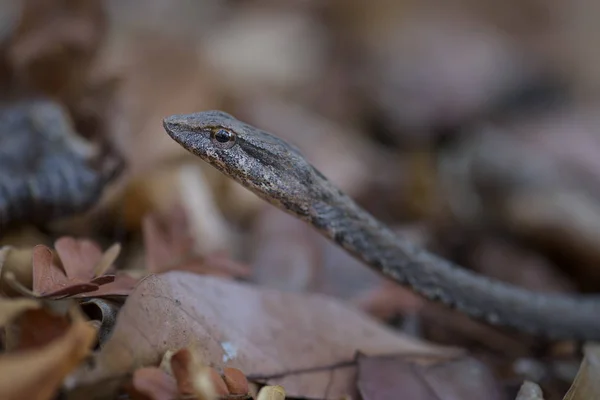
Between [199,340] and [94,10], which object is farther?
[94,10]

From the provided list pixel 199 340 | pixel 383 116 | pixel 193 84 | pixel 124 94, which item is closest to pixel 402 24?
pixel 383 116

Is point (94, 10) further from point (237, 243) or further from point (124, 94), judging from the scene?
point (237, 243)

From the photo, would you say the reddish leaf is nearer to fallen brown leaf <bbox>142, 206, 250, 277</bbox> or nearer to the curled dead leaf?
the curled dead leaf

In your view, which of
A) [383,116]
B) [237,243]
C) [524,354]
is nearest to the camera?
[524,354]

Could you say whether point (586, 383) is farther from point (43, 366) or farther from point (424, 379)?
point (43, 366)

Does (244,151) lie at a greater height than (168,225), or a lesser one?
greater

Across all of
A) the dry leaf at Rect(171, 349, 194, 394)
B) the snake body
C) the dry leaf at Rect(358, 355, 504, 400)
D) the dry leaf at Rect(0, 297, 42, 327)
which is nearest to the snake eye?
the snake body
